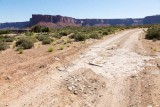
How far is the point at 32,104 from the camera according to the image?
920 cm

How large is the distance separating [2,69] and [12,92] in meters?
4.83

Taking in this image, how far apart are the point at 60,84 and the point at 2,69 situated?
490cm

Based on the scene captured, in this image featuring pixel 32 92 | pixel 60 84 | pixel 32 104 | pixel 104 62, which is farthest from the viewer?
pixel 104 62

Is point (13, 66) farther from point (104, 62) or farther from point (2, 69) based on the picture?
point (104, 62)

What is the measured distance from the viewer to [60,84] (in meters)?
11.5

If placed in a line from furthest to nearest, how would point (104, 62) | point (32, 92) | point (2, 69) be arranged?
point (104, 62) < point (2, 69) < point (32, 92)

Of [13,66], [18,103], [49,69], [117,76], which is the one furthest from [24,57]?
[18,103]

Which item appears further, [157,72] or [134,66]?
[134,66]

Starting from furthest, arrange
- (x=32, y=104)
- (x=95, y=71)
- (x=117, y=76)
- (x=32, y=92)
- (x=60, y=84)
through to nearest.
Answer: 1. (x=95, y=71)
2. (x=117, y=76)
3. (x=60, y=84)
4. (x=32, y=92)
5. (x=32, y=104)

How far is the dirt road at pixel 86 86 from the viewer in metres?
9.52

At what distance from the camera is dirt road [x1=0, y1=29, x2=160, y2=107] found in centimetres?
952

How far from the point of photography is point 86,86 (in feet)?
37.1

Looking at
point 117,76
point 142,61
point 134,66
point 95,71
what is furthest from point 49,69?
point 142,61

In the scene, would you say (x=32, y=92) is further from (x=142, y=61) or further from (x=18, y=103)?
(x=142, y=61)
